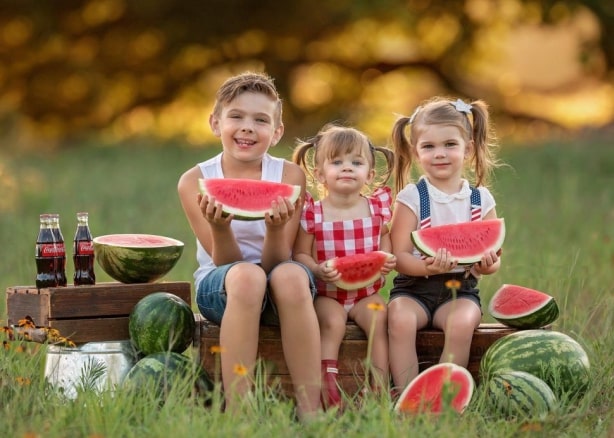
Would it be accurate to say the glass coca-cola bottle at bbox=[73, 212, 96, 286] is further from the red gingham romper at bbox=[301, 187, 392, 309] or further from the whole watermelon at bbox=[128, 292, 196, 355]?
the red gingham romper at bbox=[301, 187, 392, 309]

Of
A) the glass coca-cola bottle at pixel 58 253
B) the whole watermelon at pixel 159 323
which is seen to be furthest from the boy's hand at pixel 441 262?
the glass coca-cola bottle at pixel 58 253

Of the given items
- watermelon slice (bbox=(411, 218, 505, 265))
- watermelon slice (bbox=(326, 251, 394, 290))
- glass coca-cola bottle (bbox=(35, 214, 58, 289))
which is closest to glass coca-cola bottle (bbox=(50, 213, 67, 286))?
glass coca-cola bottle (bbox=(35, 214, 58, 289))

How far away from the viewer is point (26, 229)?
897 centimetres

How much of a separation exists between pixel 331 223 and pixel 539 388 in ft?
4.43

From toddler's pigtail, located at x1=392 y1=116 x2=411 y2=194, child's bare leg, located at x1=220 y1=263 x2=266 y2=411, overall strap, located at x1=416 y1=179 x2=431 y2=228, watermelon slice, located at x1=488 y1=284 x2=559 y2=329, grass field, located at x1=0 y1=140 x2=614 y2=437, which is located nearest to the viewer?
grass field, located at x1=0 y1=140 x2=614 y2=437

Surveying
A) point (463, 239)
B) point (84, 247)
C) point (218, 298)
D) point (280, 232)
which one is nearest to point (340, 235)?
point (280, 232)

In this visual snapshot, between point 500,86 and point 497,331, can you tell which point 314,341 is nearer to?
point 497,331

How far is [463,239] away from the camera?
15.6ft

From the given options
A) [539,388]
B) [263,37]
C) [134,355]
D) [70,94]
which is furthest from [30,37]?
[539,388]

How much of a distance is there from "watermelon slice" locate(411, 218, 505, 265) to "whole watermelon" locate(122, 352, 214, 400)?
124cm

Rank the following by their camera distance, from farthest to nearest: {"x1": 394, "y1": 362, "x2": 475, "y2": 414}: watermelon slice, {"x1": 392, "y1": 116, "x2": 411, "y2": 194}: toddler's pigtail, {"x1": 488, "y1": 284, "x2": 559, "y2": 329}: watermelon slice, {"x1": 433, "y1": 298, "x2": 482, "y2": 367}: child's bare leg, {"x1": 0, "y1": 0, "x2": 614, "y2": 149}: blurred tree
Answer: {"x1": 0, "y1": 0, "x2": 614, "y2": 149}: blurred tree < {"x1": 392, "y1": 116, "x2": 411, "y2": 194}: toddler's pigtail < {"x1": 488, "y1": 284, "x2": 559, "y2": 329}: watermelon slice < {"x1": 433, "y1": 298, "x2": 482, "y2": 367}: child's bare leg < {"x1": 394, "y1": 362, "x2": 475, "y2": 414}: watermelon slice

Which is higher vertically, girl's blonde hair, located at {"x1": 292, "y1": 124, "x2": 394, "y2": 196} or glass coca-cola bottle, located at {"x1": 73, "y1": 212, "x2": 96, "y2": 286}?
girl's blonde hair, located at {"x1": 292, "y1": 124, "x2": 394, "y2": 196}

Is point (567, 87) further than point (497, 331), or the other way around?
point (567, 87)

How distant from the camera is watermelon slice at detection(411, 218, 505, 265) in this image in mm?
4680
